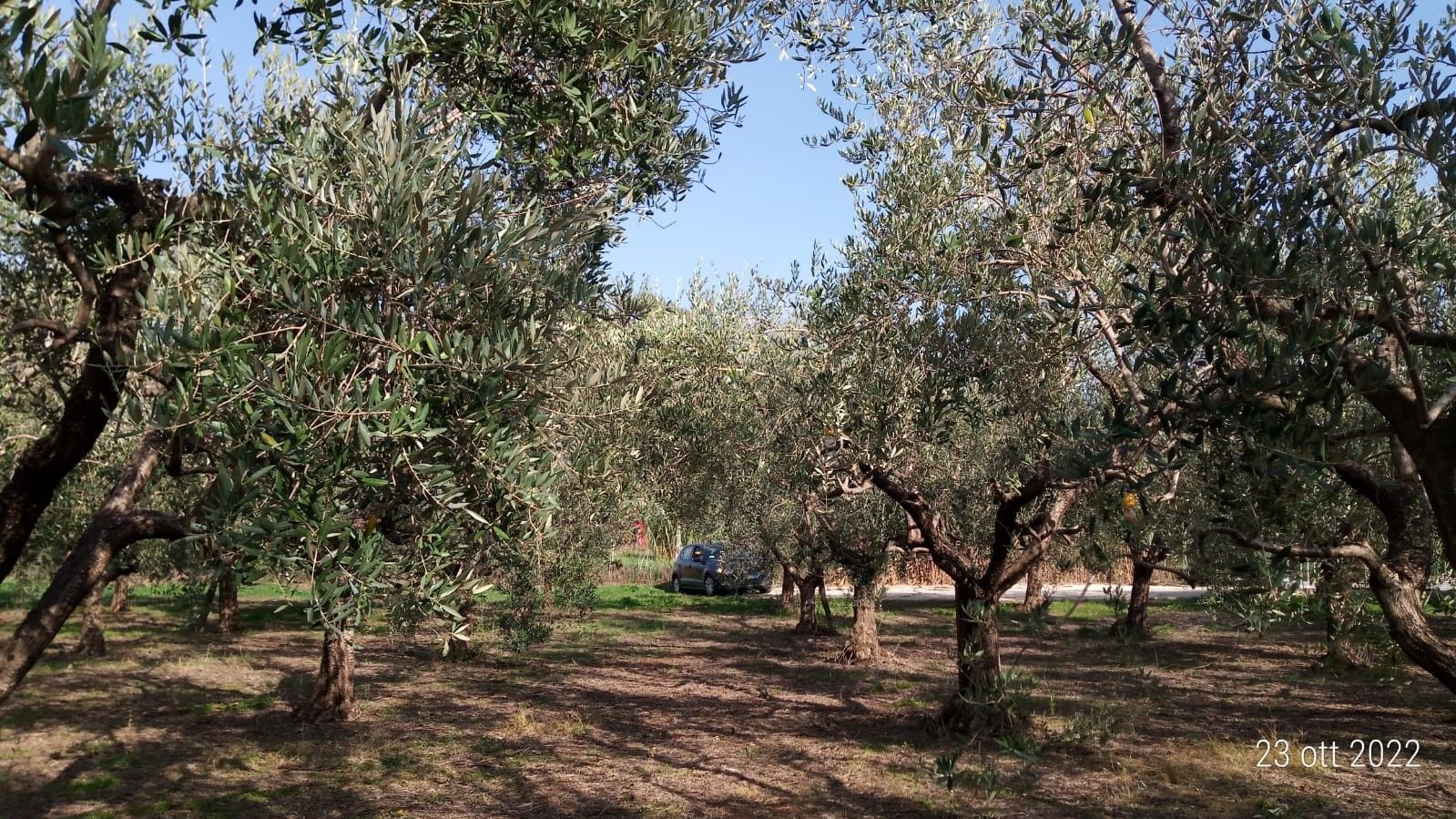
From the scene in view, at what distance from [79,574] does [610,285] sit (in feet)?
12.7

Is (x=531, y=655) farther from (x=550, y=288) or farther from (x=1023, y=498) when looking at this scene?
(x=550, y=288)

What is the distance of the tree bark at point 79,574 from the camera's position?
6066mm

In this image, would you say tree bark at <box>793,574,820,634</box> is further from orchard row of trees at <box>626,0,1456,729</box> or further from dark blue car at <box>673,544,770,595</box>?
orchard row of trees at <box>626,0,1456,729</box>

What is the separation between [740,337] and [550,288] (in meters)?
10.7

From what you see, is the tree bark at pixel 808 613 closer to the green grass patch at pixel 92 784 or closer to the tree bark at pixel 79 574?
the green grass patch at pixel 92 784

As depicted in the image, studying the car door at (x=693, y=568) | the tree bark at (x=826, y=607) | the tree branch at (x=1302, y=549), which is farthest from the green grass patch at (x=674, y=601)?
the tree branch at (x=1302, y=549)

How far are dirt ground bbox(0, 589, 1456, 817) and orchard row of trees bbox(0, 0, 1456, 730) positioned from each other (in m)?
2.56

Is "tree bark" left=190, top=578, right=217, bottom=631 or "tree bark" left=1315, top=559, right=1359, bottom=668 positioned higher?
"tree bark" left=1315, top=559, right=1359, bottom=668

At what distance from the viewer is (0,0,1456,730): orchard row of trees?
14.9ft

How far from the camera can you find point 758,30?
751cm

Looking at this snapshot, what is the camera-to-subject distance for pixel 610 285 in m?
7.48

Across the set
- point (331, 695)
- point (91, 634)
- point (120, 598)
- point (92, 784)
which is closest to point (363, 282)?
point (92, 784)

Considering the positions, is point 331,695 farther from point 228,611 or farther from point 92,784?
point 228,611

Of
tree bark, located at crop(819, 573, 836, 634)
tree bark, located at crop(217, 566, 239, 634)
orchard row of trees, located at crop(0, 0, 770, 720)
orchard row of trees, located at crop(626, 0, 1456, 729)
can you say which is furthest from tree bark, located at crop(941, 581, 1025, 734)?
tree bark, located at crop(217, 566, 239, 634)
